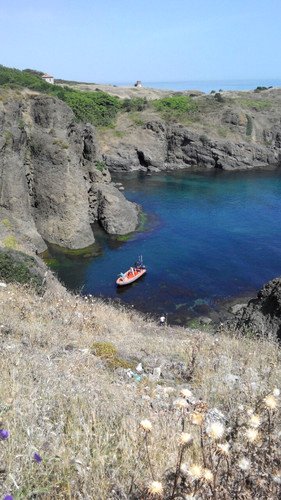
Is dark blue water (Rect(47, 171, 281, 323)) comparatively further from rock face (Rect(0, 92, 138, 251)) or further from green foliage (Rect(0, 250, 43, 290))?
green foliage (Rect(0, 250, 43, 290))

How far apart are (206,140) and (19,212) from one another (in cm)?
4971

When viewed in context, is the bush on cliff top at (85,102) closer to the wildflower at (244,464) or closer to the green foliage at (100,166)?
the green foliage at (100,166)

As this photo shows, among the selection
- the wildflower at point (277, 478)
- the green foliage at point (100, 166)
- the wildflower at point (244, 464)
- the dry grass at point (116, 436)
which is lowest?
the green foliage at point (100, 166)

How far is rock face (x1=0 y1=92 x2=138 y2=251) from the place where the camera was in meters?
37.2

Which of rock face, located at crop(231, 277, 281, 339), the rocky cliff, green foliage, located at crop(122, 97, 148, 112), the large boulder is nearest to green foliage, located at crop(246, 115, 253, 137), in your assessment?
the rocky cliff

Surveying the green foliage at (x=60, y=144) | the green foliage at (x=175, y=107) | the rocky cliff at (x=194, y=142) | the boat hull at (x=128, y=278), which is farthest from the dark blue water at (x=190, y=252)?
the green foliage at (x=175, y=107)

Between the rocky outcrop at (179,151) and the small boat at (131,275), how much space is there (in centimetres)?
4292

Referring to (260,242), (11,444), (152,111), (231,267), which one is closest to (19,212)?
(231,267)

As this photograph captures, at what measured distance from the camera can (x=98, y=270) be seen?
3606 cm

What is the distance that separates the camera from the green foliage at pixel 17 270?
19.7m

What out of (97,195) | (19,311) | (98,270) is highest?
(19,311)

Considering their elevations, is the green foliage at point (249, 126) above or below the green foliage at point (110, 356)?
above

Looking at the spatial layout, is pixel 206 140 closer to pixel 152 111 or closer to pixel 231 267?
pixel 152 111

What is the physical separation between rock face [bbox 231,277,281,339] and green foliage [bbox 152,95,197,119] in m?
72.2
